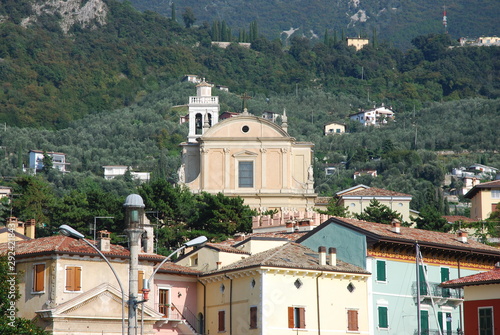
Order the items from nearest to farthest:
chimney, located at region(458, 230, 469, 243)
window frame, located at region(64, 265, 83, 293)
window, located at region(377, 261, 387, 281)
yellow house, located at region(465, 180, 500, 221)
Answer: window frame, located at region(64, 265, 83, 293)
window, located at region(377, 261, 387, 281)
chimney, located at region(458, 230, 469, 243)
yellow house, located at region(465, 180, 500, 221)

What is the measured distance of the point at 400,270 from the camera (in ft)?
157

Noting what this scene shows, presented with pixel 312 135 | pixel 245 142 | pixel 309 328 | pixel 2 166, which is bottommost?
pixel 309 328

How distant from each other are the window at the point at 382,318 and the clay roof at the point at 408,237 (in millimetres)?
2752

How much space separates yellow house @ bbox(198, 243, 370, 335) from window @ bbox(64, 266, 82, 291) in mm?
6138

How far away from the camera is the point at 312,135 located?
181375mm

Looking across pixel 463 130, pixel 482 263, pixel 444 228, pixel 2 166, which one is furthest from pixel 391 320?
pixel 463 130

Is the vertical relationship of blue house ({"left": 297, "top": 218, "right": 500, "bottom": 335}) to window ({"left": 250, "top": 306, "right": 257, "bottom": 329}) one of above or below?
above

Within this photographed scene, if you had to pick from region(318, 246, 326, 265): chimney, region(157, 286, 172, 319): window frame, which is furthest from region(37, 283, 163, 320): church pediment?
region(318, 246, 326, 265): chimney

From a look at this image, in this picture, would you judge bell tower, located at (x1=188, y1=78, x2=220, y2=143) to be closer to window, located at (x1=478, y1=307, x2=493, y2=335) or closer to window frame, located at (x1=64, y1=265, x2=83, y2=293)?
window frame, located at (x1=64, y1=265, x2=83, y2=293)

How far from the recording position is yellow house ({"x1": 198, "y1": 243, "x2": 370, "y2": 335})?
44.2 meters

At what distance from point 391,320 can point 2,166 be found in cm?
10656

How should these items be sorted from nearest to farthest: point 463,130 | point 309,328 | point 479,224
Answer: point 309,328
point 479,224
point 463,130

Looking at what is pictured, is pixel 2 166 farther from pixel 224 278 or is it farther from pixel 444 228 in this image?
pixel 224 278

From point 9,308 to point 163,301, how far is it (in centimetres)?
846
